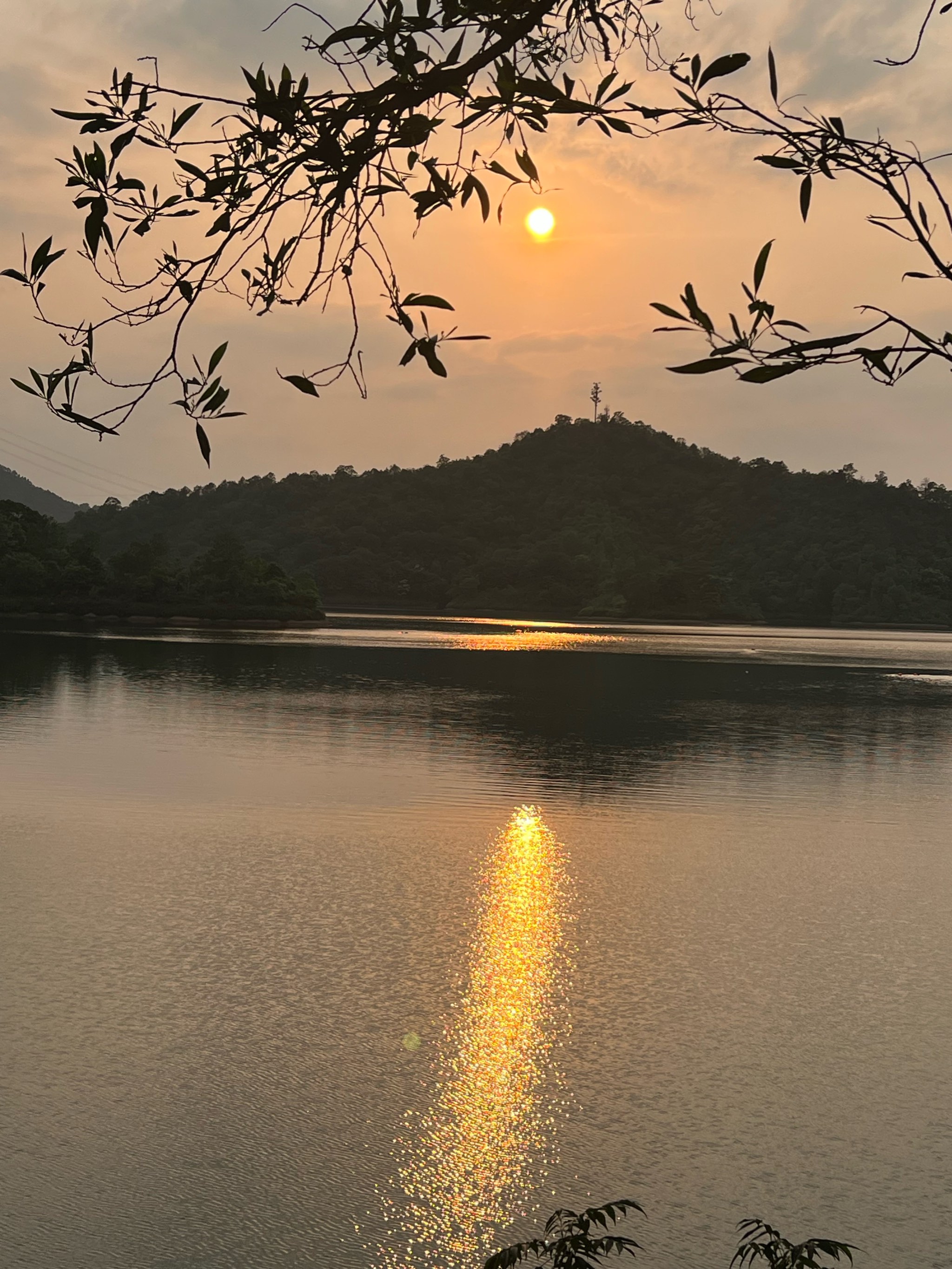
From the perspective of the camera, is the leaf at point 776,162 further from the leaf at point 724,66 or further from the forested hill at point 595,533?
the forested hill at point 595,533

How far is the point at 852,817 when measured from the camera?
64.5 ft

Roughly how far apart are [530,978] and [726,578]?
15263 centimetres

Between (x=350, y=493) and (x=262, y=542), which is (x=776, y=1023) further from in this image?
(x=350, y=493)

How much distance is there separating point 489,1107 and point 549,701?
30826 millimetres

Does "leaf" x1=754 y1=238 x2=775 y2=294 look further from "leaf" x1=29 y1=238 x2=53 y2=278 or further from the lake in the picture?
the lake

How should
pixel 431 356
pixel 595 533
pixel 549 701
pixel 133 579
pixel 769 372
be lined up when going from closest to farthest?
1. pixel 769 372
2. pixel 431 356
3. pixel 549 701
4. pixel 133 579
5. pixel 595 533

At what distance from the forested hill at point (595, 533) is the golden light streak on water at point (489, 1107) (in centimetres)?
14673

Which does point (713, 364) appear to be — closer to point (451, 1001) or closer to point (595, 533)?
point (451, 1001)

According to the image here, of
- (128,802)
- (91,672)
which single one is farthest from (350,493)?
(128,802)

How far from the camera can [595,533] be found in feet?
566

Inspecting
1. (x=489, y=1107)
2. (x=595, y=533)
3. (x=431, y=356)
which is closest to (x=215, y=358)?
(x=431, y=356)

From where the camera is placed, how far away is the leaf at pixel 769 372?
3141 millimetres

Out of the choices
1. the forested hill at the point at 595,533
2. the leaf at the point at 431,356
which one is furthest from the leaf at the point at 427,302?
the forested hill at the point at 595,533

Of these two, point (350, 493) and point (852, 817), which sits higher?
point (350, 493)
